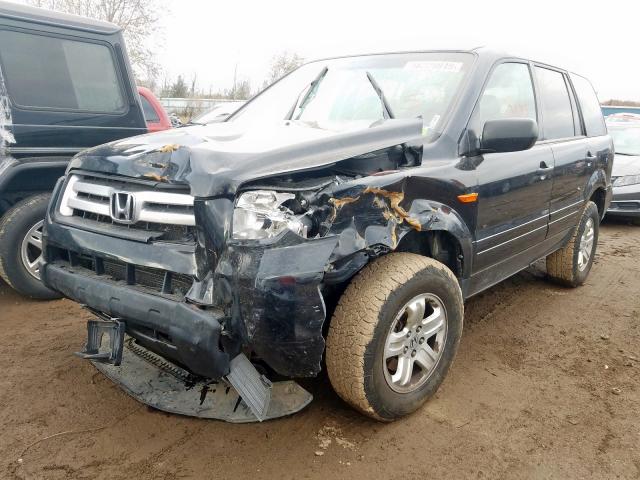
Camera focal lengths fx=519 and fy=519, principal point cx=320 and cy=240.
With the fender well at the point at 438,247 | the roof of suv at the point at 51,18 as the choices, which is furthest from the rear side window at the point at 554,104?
the roof of suv at the point at 51,18

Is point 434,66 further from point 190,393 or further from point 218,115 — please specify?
point 190,393

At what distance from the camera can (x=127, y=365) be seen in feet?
9.16

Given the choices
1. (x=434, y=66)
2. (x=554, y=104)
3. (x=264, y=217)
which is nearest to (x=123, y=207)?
(x=264, y=217)

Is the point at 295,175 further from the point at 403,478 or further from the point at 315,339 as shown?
the point at 403,478

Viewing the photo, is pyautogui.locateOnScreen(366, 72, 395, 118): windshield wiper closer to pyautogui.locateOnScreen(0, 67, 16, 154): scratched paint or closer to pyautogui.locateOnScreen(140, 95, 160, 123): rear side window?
pyautogui.locateOnScreen(0, 67, 16, 154): scratched paint

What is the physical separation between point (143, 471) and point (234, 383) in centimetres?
56

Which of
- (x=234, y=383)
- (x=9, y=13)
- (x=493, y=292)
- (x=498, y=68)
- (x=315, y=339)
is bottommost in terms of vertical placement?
(x=493, y=292)

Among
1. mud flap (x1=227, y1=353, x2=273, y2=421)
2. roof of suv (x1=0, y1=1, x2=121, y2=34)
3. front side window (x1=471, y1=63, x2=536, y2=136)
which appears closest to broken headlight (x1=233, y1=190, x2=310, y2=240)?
mud flap (x1=227, y1=353, x2=273, y2=421)

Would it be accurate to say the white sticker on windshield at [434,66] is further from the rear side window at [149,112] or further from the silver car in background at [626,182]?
the silver car in background at [626,182]

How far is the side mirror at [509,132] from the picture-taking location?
280 cm

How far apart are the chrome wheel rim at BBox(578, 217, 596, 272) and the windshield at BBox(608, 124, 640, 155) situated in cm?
519

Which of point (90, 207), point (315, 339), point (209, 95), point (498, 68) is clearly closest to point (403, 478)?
point (315, 339)

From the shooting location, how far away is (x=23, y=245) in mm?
4098

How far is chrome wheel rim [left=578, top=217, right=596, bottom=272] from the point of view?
4820mm
